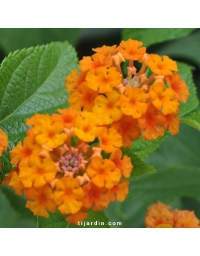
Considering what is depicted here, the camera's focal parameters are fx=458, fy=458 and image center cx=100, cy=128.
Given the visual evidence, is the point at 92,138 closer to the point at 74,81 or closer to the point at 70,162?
the point at 70,162

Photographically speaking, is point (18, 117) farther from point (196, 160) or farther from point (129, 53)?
point (196, 160)

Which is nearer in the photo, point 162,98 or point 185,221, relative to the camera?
point 162,98

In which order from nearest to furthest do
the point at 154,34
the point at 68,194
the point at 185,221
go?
1. the point at 68,194
2. the point at 185,221
3. the point at 154,34

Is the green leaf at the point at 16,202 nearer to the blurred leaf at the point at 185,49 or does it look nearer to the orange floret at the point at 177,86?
the orange floret at the point at 177,86

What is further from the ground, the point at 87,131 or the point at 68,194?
the point at 87,131

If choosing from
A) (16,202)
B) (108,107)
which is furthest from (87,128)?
(16,202)

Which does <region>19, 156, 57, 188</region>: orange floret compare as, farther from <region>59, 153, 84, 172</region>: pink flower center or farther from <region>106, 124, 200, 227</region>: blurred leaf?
<region>106, 124, 200, 227</region>: blurred leaf
